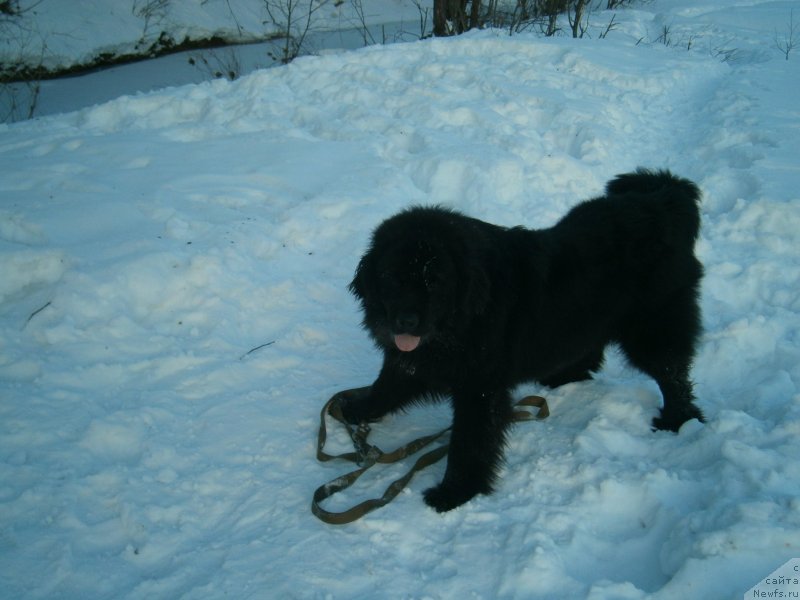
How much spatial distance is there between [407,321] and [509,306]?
610 millimetres

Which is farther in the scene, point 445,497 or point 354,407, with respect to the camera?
point 354,407

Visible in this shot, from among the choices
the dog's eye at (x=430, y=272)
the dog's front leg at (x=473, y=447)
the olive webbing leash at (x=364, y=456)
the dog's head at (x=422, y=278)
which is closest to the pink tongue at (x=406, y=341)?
the dog's head at (x=422, y=278)

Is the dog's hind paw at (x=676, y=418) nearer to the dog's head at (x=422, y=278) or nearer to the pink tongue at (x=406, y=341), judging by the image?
the dog's head at (x=422, y=278)

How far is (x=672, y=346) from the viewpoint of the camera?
3211 millimetres

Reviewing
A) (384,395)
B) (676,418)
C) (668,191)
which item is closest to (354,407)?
(384,395)

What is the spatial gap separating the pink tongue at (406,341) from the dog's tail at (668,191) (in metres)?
1.58

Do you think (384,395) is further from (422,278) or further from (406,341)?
(422,278)

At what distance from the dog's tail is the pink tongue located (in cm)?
158

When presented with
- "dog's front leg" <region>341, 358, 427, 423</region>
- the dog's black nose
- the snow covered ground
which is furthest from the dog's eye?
the snow covered ground

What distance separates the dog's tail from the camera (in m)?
3.21

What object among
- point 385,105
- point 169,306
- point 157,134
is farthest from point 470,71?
point 169,306

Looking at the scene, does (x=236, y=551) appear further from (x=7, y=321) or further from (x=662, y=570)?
(x=7, y=321)

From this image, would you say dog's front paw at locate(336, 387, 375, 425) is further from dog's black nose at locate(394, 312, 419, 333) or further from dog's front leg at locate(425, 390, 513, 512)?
dog's black nose at locate(394, 312, 419, 333)

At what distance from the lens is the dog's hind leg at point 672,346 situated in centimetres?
319
